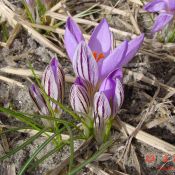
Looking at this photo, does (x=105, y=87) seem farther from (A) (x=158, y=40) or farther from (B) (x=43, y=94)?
(A) (x=158, y=40)

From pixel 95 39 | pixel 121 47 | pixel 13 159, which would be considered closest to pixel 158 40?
pixel 95 39

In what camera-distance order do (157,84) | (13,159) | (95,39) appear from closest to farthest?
(95,39) → (13,159) → (157,84)

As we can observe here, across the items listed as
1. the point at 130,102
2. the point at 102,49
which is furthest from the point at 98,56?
the point at 130,102

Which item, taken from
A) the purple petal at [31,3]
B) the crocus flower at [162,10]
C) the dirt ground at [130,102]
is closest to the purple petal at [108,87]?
the dirt ground at [130,102]

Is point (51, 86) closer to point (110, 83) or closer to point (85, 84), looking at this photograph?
point (85, 84)

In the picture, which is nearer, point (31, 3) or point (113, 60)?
point (113, 60)

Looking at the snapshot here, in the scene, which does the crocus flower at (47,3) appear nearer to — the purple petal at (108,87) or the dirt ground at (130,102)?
the dirt ground at (130,102)
